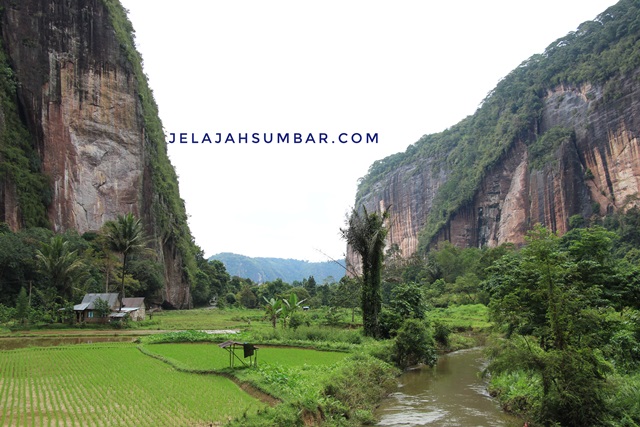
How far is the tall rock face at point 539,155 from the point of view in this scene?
56.7 meters

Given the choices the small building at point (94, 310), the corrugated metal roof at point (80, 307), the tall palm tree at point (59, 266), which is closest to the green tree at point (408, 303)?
the small building at point (94, 310)

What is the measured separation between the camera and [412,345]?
17719 millimetres

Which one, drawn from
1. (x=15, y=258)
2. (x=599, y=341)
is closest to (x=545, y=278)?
(x=599, y=341)

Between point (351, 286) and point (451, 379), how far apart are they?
23.3m

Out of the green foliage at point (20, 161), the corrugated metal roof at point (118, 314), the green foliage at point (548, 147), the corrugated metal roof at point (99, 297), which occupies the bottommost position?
the corrugated metal roof at point (118, 314)

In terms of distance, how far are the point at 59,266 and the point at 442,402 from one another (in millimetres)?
27568

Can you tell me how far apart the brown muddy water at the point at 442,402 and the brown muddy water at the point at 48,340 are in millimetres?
15513

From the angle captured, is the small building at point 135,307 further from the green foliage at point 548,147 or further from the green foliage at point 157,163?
the green foliage at point 548,147

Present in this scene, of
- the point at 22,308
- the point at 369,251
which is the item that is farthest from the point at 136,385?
the point at 22,308

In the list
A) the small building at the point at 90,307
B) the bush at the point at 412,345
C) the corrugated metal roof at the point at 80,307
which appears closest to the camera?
the bush at the point at 412,345

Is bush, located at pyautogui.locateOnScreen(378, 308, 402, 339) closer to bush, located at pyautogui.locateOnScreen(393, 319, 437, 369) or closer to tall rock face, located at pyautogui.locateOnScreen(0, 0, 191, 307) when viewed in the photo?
bush, located at pyautogui.locateOnScreen(393, 319, 437, 369)

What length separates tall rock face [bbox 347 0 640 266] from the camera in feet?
186

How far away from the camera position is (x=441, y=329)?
23.7m

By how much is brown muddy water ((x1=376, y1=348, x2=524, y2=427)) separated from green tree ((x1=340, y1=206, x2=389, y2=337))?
4.46 meters
